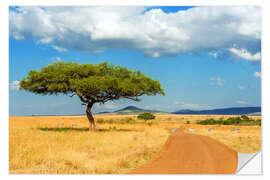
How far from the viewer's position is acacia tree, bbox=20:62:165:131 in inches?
912

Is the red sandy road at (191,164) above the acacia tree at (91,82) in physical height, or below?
below

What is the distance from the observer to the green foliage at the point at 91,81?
23.1 m

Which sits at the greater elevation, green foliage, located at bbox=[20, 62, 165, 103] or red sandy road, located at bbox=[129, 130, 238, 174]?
green foliage, located at bbox=[20, 62, 165, 103]

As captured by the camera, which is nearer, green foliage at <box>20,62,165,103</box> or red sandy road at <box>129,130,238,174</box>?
red sandy road at <box>129,130,238,174</box>

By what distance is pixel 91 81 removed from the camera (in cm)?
2277

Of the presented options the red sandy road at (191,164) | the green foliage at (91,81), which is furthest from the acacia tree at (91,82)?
the red sandy road at (191,164)

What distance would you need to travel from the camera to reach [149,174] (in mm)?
9625

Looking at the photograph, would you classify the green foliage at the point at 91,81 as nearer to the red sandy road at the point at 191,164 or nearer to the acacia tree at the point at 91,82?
the acacia tree at the point at 91,82

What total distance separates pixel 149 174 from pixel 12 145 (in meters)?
7.75

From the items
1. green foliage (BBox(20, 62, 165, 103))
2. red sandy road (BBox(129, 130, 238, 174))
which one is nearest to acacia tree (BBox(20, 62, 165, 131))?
green foliage (BBox(20, 62, 165, 103))

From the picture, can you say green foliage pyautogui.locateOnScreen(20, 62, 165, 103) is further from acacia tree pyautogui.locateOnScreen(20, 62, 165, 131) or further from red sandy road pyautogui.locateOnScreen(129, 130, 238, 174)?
red sandy road pyautogui.locateOnScreen(129, 130, 238, 174)

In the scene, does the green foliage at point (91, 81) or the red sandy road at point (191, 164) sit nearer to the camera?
the red sandy road at point (191, 164)
